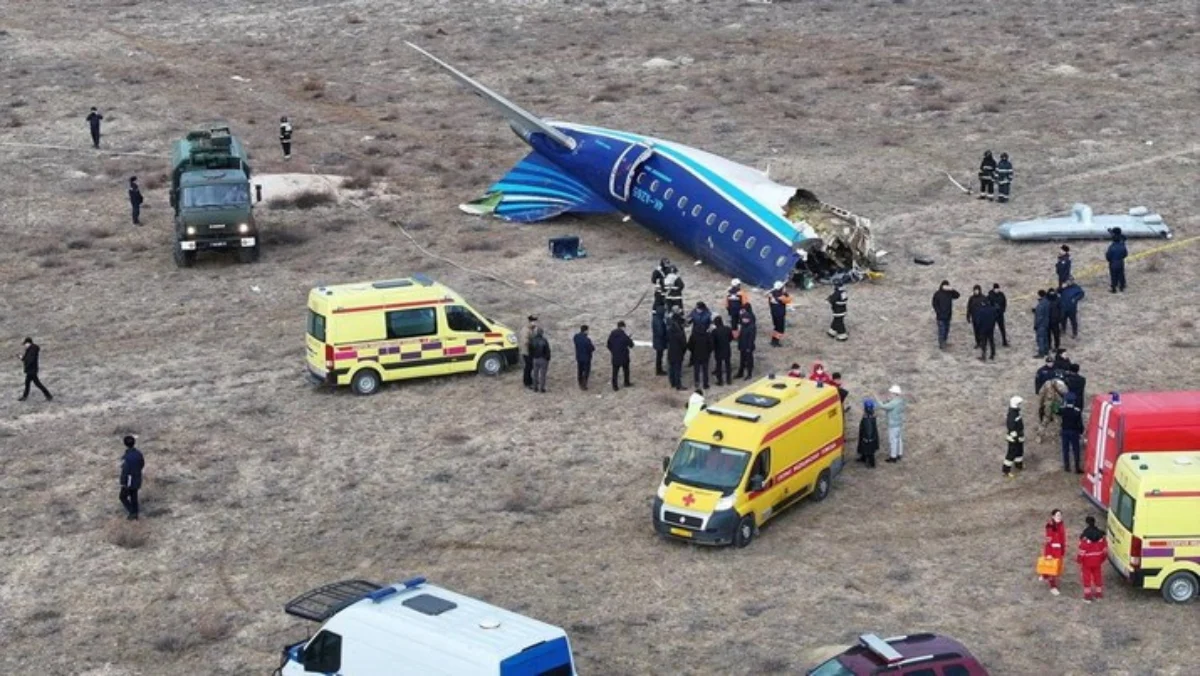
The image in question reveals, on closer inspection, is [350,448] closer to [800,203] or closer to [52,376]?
[52,376]

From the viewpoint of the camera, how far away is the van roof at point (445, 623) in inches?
811

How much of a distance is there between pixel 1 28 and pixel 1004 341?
46.6m

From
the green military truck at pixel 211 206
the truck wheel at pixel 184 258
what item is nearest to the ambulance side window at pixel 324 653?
the green military truck at pixel 211 206

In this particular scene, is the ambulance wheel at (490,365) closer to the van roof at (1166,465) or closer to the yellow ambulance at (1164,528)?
the van roof at (1166,465)

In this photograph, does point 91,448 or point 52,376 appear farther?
point 52,376

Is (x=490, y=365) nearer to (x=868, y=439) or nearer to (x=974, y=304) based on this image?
(x=868, y=439)

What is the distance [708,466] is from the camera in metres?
27.9

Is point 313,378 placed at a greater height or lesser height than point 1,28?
lesser

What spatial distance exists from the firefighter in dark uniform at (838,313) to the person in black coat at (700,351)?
10.9 feet

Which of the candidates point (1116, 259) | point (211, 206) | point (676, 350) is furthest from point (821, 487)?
point (211, 206)

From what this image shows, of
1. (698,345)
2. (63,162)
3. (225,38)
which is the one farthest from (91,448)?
(225,38)

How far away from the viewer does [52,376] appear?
36.3 metres

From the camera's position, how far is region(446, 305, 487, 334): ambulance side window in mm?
34906

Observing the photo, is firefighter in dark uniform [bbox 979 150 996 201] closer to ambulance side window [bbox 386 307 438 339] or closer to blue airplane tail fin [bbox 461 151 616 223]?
blue airplane tail fin [bbox 461 151 616 223]
